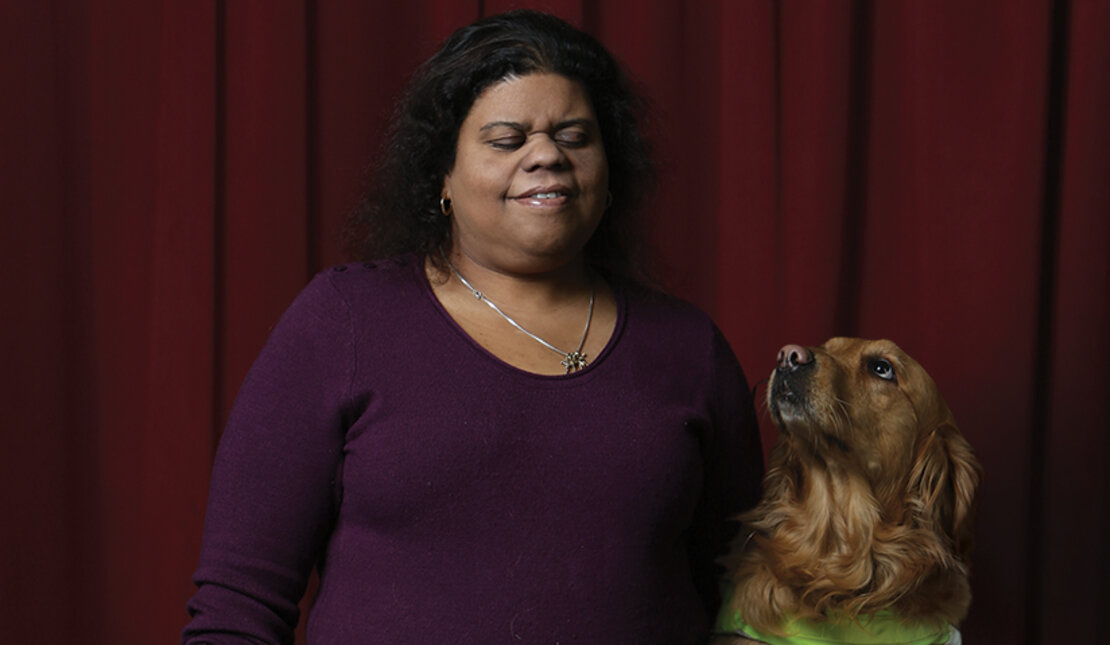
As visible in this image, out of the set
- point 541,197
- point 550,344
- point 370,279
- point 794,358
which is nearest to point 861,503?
point 794,358

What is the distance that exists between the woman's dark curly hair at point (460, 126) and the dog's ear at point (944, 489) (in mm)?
522

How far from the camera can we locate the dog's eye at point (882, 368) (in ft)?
Result: 5.24

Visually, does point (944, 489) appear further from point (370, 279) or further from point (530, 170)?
point (370, 279)

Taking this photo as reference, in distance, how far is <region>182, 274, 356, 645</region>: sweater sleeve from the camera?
1.33 meters

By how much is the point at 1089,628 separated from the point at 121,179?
2.03 meters

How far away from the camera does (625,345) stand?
150 cm

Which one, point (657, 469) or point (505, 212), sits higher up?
point (505, 212)

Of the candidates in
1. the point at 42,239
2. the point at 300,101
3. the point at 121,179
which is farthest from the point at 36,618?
the point at 300,101

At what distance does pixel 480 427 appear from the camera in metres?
1.34

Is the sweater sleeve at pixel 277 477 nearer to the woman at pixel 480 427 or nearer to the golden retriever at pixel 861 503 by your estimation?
the woman at pixel 480 427

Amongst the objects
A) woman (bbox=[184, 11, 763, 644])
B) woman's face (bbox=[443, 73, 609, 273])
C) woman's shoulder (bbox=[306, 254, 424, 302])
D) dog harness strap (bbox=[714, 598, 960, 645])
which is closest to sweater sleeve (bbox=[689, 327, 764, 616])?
woman (bbox=[184, 11, 763, 644])

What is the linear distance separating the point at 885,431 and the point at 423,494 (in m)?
0.71

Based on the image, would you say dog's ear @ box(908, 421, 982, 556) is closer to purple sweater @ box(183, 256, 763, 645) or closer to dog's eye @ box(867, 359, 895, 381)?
dog's eye @ box(867, 359, 895, 381)

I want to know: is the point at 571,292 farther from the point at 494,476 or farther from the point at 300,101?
the point at 300,101
